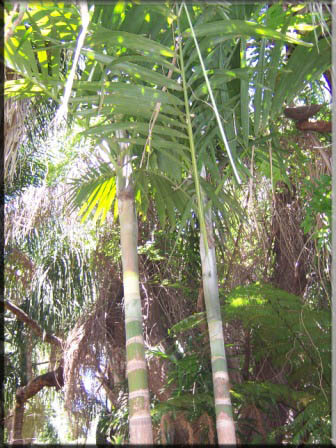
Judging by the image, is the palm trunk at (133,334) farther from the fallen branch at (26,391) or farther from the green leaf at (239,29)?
the fallen branch at (26,391)

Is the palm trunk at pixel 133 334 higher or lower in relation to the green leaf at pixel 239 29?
lower

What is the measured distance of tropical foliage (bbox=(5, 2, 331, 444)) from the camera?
1.87 m

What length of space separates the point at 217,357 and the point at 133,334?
46 cm

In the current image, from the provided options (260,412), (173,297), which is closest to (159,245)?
(173,297)

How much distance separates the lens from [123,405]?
4941 mm

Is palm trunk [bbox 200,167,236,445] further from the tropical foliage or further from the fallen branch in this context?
the fallen branch

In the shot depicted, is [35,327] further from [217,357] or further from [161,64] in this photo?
[161,64]

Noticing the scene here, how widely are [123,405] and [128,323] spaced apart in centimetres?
323

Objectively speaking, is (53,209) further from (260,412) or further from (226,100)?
(226,100)

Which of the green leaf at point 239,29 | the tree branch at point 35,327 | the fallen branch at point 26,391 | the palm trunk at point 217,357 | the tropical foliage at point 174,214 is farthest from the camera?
the fallen branch at point 26,391

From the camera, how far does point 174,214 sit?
2.74 m

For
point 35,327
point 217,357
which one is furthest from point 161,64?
point 35,327

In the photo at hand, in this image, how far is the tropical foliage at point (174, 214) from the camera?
1.87 metres

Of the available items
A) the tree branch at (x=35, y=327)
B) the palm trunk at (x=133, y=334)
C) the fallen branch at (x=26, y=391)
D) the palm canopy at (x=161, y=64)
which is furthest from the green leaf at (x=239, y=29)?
the fallen branch at (x=26, y=391)
